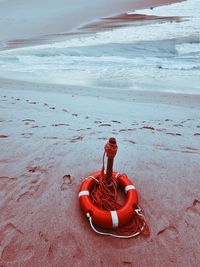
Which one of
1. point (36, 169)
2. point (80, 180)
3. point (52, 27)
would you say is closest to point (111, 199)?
point (80, 180)

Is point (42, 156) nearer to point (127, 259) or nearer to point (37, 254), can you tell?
point (37, 254)

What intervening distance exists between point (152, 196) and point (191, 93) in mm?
5256

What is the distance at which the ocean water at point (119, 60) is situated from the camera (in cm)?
775

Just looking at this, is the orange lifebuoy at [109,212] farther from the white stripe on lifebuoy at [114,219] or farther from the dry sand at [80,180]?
the dry sand at [80,180]

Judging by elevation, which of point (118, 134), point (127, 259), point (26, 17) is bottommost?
point (127, 259)

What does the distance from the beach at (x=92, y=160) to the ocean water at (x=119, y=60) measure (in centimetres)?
11

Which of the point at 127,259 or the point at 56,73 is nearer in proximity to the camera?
the point at 127,259

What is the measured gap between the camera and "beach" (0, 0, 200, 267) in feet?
5.40

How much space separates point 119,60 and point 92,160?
8486 mm

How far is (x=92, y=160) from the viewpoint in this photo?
263cm

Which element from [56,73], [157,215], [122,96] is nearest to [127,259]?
[157,215]

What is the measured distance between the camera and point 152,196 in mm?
2133

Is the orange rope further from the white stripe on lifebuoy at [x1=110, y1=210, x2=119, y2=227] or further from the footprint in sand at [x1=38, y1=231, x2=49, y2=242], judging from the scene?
the footprint in sand at [x1=38, y1=231, x2=49, y2=242]

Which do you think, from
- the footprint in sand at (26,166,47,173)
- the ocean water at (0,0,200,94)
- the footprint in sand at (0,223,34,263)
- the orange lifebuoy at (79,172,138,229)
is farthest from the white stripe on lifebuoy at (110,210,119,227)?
the ocean water at (0,0,200,94)
